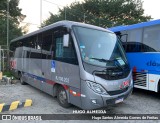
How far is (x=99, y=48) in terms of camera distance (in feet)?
18.6

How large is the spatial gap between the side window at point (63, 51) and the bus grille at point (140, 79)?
3.75 metres

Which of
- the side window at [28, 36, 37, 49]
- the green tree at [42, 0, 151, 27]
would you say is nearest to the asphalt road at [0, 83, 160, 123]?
the side window at [28, 36, 37, 49]

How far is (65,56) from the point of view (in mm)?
6035

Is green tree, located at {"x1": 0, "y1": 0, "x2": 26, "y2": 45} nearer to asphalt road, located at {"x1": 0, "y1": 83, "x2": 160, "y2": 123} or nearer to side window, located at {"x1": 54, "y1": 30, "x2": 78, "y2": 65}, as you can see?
asphalt road, located at {"x1": 0, "y1": 83, "x2": 160, "y2": 123}

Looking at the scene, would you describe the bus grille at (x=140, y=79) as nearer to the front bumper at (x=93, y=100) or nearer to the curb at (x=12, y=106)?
the front bumper at (x=93, y=100)

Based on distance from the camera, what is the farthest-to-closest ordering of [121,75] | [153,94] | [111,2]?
1. [111,2]
2. [153,94]
3. [121,75]

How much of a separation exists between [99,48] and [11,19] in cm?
2587

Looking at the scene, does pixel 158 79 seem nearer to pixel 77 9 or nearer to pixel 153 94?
pixel 153 94

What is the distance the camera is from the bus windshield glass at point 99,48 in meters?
5.40

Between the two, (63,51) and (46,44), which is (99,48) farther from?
(46,44)

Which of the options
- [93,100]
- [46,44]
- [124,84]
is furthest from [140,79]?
[46,44]

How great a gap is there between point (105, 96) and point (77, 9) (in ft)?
91.6

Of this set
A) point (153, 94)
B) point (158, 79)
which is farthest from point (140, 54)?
point (153, 94)

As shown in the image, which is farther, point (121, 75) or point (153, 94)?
point (153, 94)
